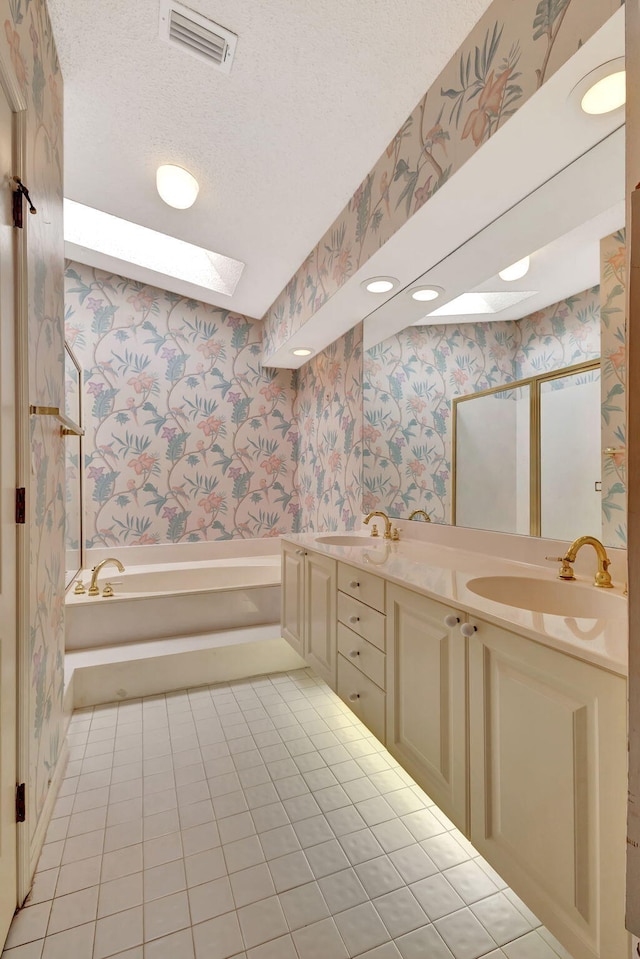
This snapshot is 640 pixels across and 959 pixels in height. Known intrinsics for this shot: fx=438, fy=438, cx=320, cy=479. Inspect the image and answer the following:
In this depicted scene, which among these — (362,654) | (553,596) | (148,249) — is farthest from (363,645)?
(148,249)

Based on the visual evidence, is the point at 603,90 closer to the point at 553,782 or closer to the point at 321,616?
the point at 553,782

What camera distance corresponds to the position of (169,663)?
2.34 metres

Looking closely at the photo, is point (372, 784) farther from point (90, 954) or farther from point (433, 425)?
point (433, 425)

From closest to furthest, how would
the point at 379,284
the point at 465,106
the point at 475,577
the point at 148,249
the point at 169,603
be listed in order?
the point at 465,106 < the point at 475,577 < the point at 379,284 < the point at 169,603 < the point at 148,249

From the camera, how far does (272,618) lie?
284cm

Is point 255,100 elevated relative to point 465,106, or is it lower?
elevated

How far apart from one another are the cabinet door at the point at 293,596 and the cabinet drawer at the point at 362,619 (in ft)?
1.48

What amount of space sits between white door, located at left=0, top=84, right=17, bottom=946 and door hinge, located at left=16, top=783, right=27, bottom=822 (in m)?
0.02

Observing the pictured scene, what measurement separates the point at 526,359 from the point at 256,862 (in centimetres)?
180

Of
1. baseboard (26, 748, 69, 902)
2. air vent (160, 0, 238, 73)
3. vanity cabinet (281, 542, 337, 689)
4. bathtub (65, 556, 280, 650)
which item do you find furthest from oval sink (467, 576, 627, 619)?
air vent (160, 0, 238, 73)

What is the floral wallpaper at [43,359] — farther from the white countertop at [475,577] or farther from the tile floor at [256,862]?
the white countertop at [475,577]

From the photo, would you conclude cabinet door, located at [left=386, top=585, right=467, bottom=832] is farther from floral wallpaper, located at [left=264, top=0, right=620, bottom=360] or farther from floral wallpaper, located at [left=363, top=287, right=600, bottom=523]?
floral wallpaper, located at [left=264, top=0, right=620, bottom=360]

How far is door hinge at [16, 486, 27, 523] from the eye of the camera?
3.79 ft

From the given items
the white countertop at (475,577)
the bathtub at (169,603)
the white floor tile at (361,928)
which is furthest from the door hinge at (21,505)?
the bathtub at (169,603)
